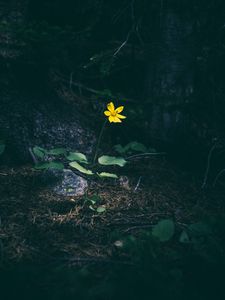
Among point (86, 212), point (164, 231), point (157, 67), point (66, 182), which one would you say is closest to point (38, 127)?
point (66, 182)

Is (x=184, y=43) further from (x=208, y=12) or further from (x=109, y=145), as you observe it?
(x=109, y=145)

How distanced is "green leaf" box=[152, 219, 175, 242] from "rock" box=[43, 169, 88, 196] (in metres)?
0.94

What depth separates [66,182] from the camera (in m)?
2.97

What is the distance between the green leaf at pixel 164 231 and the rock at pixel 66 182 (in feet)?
3.08

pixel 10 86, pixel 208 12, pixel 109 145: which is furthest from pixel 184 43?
pixel 10 86

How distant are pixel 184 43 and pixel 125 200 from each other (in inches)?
68.7

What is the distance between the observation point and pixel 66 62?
4039 mm

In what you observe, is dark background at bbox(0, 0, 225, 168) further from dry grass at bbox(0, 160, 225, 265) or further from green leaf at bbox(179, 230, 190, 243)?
green leaf at bbox(179, 230, 190, 243)

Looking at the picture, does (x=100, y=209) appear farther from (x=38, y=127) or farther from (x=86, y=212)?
(x=38, y=127)

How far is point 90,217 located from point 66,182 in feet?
1.74

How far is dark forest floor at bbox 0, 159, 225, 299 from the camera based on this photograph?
202 centimetres

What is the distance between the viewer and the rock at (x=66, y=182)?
2.87 meters

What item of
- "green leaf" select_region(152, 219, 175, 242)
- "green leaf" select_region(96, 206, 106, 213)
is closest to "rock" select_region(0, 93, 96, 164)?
"green leaf" select_region(96, 206, 106, 213)

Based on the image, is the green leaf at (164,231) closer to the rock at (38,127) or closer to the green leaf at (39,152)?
the green leaf at (39,152)
